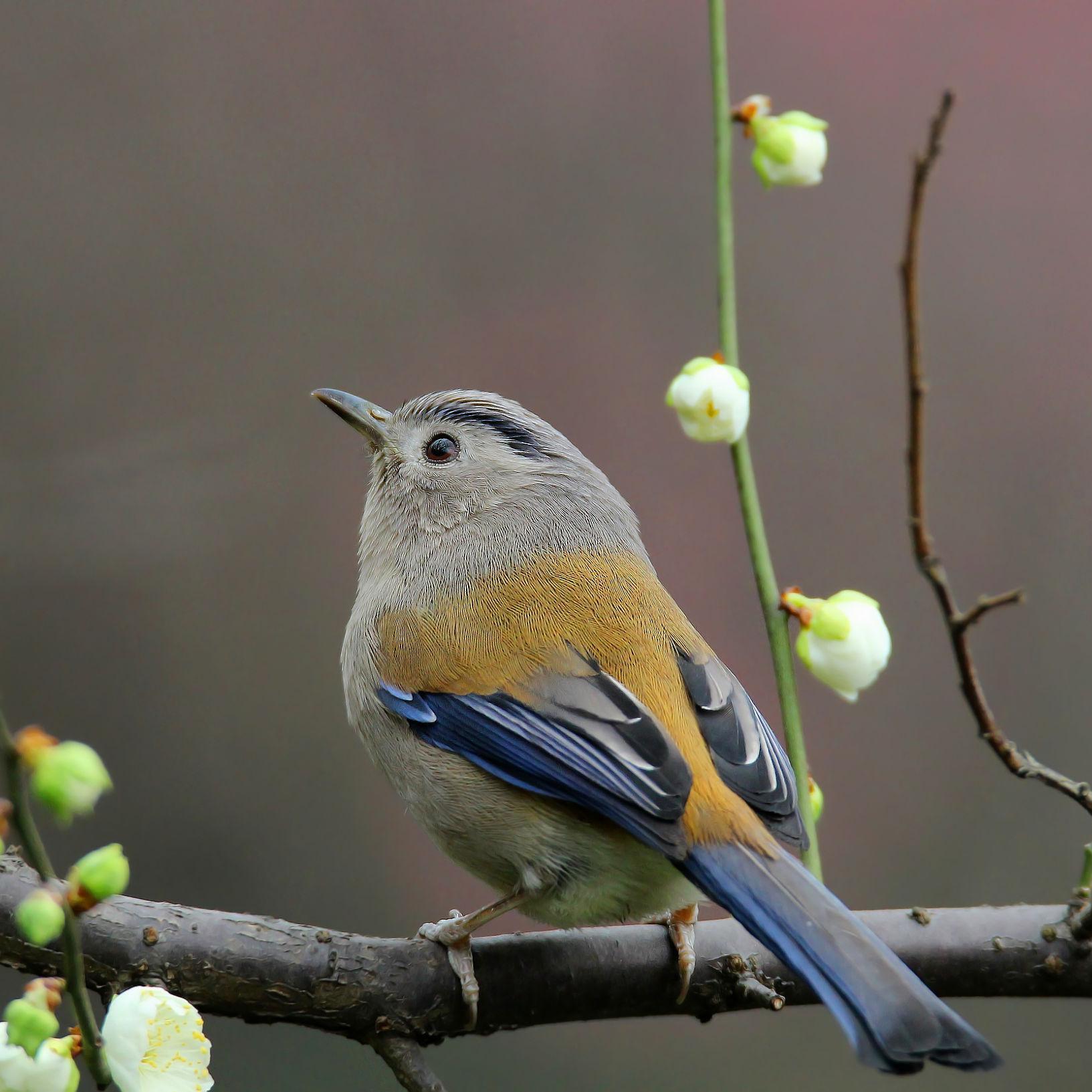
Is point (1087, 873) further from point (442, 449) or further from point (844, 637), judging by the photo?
point (442, 449)

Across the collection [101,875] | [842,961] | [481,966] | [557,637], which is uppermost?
[557,637]

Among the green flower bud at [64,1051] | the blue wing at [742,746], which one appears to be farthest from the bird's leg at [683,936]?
the green flower bud at [64,1051]

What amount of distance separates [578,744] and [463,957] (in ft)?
1.26

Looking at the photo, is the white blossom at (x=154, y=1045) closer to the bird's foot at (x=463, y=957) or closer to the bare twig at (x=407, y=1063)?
the bare twig at (x=407, y=1063)

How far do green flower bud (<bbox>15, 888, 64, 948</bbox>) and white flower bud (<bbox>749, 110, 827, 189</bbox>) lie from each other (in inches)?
62.6

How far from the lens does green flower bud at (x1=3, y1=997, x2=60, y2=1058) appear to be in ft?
4.62

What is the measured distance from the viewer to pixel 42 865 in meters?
1.31

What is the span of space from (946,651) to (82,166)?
10.8ft

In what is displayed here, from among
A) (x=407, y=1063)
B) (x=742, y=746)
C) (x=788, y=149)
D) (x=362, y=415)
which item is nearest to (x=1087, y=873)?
(x=742, y=746)

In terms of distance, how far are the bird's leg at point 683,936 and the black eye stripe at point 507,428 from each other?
3.67ft

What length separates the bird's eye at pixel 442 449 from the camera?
318cm

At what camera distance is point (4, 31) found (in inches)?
199

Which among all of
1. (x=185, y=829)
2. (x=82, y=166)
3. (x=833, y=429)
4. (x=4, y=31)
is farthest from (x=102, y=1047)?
(x=4, y=31)

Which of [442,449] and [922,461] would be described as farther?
[442,449]
